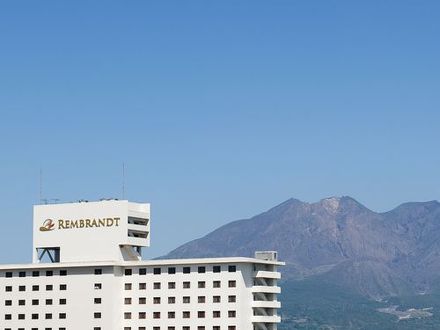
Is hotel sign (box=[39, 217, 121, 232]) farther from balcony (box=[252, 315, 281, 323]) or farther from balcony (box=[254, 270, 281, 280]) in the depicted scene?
balcony (box=[252, 315, 281, 323])

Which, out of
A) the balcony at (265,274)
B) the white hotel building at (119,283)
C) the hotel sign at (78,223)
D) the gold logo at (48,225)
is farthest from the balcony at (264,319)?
the gold logo at (48,225)

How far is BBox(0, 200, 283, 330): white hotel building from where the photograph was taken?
421 ft

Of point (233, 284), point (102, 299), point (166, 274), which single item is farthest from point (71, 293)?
point (233, 284)

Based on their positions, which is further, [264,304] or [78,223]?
[78,223]

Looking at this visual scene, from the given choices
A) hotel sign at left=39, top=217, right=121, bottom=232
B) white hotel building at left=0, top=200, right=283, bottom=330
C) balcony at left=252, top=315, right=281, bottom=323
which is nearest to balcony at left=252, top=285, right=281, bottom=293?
white hotel building at left=0, top=200, right=283, bottom=330

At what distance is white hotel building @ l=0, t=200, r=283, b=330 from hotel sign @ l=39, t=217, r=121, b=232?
12cm

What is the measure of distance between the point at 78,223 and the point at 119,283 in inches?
366

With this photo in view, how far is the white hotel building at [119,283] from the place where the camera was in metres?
128

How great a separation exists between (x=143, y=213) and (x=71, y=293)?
526 inches

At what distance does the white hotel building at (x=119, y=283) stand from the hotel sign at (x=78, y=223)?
0.40 ft

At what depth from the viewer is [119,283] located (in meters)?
132

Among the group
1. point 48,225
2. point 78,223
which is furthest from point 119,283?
point 48,225

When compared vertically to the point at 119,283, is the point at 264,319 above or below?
below

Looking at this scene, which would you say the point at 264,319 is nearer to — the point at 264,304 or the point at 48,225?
the point at 264,304
